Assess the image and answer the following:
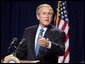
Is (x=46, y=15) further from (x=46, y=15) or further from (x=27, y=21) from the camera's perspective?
(x=27, y=21)

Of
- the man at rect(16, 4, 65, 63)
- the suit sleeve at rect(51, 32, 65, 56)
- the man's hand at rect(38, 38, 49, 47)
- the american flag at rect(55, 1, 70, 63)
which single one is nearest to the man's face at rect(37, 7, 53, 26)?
the man at rect(16, 4, 65, 63)

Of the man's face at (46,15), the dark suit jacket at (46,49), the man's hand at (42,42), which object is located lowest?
the dark suit jacket at (46,49)

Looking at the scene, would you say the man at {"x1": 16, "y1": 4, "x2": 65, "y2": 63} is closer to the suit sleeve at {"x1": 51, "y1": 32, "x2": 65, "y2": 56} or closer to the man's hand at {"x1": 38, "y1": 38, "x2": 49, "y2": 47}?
the suit sleeve at {"x1": 51, "y1": 32, "x2": 65, "y2": 56}

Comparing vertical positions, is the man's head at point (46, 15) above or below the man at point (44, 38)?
above

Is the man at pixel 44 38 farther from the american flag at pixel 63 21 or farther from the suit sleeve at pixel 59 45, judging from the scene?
the american flag at pixel 63 21

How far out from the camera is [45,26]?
2.10m

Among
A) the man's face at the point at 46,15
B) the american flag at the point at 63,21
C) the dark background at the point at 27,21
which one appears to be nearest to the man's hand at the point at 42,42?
the man's face at the point at 46,15

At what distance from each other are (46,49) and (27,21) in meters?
0.77

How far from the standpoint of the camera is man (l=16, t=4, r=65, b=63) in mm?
2000

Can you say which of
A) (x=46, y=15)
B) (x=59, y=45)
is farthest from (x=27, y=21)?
(x=59, y=45)

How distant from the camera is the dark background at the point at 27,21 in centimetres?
265

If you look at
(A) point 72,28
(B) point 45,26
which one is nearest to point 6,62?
(B) point 45,26

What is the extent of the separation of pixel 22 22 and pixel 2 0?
0.30 m

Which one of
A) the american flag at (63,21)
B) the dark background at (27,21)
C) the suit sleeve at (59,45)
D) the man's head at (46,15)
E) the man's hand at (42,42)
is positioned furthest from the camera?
the american flag at (63,21)
